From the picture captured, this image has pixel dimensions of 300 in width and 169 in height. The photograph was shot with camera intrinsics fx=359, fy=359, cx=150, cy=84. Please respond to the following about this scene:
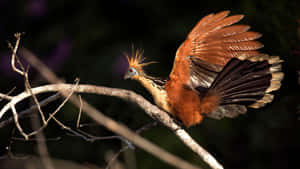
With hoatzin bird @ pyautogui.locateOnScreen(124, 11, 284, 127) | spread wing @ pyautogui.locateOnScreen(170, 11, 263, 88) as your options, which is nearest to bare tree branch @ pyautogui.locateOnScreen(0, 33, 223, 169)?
hoatzin bird @ pyautogui.locateOnScreen(124, 11, 284, 127)

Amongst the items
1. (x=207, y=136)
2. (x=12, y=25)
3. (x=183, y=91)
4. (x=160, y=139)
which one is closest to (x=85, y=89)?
(x=183, y=91)

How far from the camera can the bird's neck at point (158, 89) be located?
5.70ft

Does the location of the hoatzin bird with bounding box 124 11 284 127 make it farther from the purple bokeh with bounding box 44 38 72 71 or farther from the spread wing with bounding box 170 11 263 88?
the purple bokeh with bounding box 44 38 72 71

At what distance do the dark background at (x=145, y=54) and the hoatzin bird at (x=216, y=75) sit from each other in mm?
606

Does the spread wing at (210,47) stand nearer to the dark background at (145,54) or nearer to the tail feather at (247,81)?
the tail feather at (247,81)

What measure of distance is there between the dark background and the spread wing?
2.21ft

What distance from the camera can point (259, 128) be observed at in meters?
2.68

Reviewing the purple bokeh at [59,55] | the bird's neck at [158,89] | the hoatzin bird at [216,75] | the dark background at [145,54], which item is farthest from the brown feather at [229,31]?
the purple bokeh at [59,55]

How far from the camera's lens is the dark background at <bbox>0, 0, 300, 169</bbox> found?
2363 millimetres

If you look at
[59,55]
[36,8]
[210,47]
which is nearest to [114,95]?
[210,47]

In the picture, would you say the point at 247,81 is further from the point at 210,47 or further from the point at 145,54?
the point at 145,54

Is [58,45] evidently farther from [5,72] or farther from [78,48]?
[5,72]

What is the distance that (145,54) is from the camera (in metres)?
3.24

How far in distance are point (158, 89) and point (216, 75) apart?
0.29 metres
